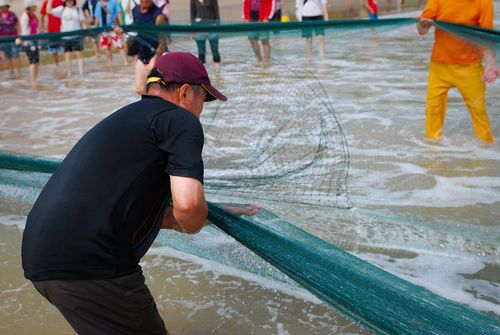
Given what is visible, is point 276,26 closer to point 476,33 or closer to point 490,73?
point 476,33

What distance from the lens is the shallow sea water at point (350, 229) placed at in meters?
3.59

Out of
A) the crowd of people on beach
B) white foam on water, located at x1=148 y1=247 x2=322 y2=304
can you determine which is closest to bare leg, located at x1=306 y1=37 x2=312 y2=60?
the crowd of people on beach

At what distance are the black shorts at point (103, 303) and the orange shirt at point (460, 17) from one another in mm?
4331

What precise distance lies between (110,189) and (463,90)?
4.63 meters

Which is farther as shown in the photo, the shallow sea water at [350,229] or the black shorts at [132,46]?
the black shorts at [132,46]

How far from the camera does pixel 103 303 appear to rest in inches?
89.2

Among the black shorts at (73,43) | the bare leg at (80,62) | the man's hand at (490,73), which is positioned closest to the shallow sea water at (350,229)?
the man's hand at (490,73)

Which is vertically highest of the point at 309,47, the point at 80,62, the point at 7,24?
the point at 7,24

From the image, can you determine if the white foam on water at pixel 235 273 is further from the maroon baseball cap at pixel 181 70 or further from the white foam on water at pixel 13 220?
the maroon baseball cap at pixel 181 70

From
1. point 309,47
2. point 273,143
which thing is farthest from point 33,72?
point 273,143

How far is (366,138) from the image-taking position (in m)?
6.98

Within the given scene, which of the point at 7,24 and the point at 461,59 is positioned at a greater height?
the point at 7,24

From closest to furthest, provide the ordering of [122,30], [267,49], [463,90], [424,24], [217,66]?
[424,24] < [463,90] < [217,66] < [267,49] < [122,30]

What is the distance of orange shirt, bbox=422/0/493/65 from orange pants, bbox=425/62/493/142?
10 cm
